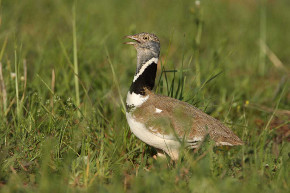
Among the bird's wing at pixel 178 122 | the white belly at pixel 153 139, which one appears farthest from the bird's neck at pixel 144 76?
the white belly at pixel 153 139

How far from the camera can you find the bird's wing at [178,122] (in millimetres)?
3973

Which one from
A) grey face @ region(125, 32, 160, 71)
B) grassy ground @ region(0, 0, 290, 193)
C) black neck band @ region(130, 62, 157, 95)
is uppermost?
grey face @ region(125, 32, 160, 71)

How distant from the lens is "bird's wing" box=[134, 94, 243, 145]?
3.97m

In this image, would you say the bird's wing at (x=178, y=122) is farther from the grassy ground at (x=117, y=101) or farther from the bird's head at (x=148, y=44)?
the bird's head at (x=148, y=44)

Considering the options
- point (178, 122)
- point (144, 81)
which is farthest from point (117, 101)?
point (178, 122)

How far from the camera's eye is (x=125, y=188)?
3562 mm

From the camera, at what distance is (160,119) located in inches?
156

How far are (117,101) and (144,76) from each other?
1180mm

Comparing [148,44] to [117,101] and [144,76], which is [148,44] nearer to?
[144,76]

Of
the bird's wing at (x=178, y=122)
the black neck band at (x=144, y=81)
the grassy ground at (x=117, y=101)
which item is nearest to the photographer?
the grassy ground at (x=117, y=101)

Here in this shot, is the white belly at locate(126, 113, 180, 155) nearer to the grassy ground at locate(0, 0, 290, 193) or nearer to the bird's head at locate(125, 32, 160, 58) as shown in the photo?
the grassy ground at locate(0, 0, 290, 193)

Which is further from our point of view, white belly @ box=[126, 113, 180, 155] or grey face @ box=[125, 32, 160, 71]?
grey face @ box=[125, 32, 160, 71]

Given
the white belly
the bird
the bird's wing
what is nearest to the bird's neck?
the bird

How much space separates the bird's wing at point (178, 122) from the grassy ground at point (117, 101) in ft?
0.62
